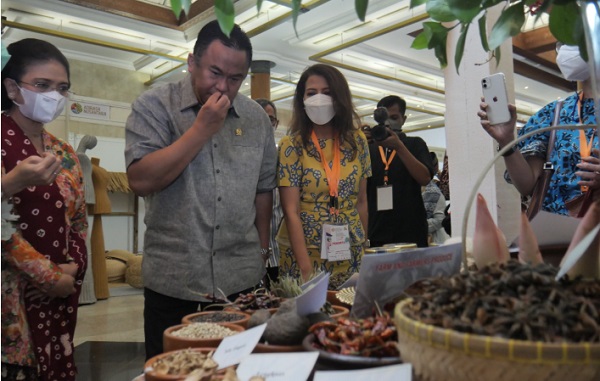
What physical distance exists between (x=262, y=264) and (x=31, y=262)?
745mm

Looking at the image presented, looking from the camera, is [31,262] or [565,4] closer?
[565,4]

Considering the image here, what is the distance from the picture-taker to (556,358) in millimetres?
494

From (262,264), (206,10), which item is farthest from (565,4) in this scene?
(206,10)

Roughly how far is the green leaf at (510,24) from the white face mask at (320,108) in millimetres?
1272

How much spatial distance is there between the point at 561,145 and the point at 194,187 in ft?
3.99

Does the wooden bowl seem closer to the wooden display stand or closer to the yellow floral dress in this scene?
the yellow floral dress

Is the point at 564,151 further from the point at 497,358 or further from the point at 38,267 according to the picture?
the point at 38,267

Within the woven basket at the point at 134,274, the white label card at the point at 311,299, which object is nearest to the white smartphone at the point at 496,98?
the white label card at the point at 311,299

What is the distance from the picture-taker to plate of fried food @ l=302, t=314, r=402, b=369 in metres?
0.69

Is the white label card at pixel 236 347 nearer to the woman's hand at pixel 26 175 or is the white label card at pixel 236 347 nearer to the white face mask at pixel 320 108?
the woman's hand at pixel 26 175

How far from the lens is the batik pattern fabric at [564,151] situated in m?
1.62

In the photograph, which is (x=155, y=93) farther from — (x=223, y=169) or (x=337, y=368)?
→ (x=337, y=368)

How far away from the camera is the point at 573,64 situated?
167 centimetres

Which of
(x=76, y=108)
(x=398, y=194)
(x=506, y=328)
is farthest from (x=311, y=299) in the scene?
(x=76, y=108)
